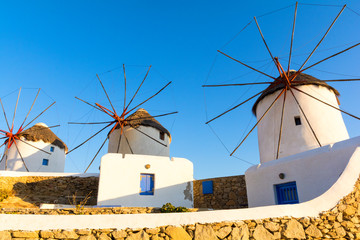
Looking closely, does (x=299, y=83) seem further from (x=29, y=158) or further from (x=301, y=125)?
(x=29, y=158)

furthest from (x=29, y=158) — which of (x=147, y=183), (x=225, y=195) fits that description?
(x=225, y=195)

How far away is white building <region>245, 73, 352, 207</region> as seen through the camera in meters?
8.05

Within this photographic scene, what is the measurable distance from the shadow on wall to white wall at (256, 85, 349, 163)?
4.03 meters

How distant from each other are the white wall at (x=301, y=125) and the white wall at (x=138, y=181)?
396 centimetres

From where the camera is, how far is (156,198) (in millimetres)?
12062

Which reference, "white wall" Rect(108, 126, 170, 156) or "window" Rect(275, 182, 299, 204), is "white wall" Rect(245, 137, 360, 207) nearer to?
"window" Rect(275, 182, 299, 204)

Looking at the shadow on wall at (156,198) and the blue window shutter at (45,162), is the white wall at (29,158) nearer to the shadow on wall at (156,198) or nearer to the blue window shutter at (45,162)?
the blue window shutter at (45,162)

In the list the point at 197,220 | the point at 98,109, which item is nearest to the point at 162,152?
the point at 98,109

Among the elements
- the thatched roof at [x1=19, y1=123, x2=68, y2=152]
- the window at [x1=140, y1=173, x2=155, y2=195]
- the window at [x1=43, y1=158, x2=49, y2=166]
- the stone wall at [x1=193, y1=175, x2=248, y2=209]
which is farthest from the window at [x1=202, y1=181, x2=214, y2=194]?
the window at [x1=43, y1=158, x2=49, y2=166]

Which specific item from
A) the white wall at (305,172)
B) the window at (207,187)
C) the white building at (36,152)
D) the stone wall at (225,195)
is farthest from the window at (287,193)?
the white building at (36,152)

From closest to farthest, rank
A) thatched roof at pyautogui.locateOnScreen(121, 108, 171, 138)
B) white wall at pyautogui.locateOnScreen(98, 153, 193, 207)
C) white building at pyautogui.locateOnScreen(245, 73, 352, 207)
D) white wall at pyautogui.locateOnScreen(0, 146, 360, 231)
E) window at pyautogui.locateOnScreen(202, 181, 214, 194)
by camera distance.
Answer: white wall at pyautogui.locateOnScreen(0, 146, 360, 231) < white building at pyautogui.locateOnScreen(245, 73, 352, 207) < white wall at pyautogui.locateOnScreen(98, 153, 193, 207) < window at pyautogui.locateOnScreen(202, 181, 214, 194) < thatched roof at pyautogui.locateOnScreen(121, 108, 171, 138)

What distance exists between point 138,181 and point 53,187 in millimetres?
6047

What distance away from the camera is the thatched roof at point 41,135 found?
2195cm

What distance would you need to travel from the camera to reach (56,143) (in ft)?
77.7
